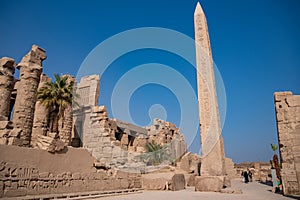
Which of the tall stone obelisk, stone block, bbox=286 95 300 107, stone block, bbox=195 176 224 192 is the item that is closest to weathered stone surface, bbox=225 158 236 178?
the tall stone obelisk

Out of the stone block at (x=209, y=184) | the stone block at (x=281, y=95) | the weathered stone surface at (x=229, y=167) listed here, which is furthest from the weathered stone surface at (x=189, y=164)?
the stone block at (x=281, y=95)

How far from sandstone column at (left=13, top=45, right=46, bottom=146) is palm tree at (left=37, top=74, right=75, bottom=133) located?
166 centimetres

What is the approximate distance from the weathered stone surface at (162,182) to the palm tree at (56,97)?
5.88 metres

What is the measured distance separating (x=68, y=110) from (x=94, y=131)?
4342mm

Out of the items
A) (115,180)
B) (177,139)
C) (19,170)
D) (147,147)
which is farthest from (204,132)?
(177,139)

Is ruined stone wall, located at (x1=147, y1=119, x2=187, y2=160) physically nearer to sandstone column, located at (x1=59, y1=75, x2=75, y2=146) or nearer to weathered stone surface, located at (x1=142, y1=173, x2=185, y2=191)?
sandstone column, located at (x1=59, y1=75, x2=75, y2=146)

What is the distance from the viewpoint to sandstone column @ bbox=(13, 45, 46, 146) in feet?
34.5

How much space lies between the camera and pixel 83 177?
7047 millimetres

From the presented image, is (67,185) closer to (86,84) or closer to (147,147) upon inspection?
(86,84)

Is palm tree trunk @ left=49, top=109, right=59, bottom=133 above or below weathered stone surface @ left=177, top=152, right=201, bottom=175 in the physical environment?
above

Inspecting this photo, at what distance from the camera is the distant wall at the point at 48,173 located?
5.17 metres

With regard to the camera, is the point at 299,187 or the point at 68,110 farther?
the point at 68,110

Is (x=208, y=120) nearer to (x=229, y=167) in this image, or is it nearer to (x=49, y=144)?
(x=49, y=144)

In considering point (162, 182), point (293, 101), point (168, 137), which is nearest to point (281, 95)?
point (293, 101)
